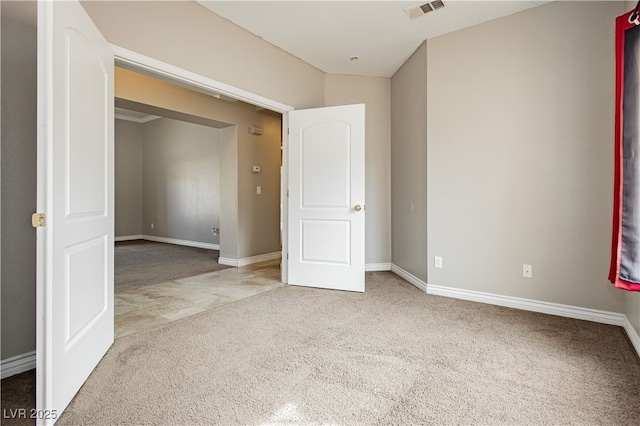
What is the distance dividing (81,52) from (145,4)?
3.30 feet

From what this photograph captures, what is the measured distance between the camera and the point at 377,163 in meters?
4.47

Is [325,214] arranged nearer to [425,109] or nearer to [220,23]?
[425,109]

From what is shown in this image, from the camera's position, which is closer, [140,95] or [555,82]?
[555,82]

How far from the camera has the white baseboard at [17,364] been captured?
1.76m

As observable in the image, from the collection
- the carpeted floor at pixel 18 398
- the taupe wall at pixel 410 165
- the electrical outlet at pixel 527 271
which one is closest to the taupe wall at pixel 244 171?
the taupe wall at pixel 410 165

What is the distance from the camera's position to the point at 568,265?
269 cm

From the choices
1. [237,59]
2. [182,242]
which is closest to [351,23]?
[237,59]

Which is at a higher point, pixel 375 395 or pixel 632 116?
pixel 632 116

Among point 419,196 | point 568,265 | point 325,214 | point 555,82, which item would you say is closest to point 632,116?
point 555,82

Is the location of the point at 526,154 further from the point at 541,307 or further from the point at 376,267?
the point at 376,267

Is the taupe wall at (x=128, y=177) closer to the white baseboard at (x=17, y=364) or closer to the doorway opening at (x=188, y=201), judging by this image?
the doorway opening at (x=188, y=201)

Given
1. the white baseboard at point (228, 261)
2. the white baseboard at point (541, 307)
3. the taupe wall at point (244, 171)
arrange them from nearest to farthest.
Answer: the white baseboard at point (541, 307)
the taupe wall at point (244, 171)
the white baseboard at point (228, 261)

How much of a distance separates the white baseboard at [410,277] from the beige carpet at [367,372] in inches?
28.9

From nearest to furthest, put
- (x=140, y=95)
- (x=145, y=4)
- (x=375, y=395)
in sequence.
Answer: (x=375, y=395)
(x=145, y=4)
(x=140, y=95)
